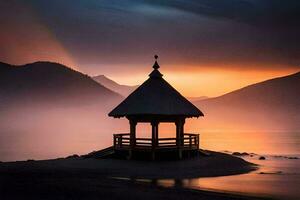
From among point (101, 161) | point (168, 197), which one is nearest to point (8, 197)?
point (168, 197)

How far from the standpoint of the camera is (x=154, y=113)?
3450cm

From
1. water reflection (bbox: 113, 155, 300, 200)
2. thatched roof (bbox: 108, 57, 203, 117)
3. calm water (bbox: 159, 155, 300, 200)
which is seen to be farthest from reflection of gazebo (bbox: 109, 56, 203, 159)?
water reflection (bbox: 113, 155, 300, 200)

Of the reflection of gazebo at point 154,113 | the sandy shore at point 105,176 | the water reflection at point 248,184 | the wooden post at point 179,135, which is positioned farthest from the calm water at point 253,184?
the reflection of gazebo at point 154,113

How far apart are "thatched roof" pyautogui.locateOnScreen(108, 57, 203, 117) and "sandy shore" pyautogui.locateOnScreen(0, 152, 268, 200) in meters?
3.25

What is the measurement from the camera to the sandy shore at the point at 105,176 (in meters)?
22.0

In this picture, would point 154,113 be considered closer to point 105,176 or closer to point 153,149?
point 153,149

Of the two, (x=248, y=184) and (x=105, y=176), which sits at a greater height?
(x=105, y=176)

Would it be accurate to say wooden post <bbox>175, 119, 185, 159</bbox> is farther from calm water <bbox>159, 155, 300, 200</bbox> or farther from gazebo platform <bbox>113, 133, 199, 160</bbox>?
calm water <bbox>159, 155, 300, 200</bbox>

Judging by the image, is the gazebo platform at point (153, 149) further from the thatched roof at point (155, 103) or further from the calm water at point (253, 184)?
the calm water at point (253, 184)

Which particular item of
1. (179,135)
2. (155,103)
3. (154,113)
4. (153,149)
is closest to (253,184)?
(153,149)

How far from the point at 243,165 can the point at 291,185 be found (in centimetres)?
794

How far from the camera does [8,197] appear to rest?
A: 20.9 m

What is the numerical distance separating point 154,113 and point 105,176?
7.60 metres

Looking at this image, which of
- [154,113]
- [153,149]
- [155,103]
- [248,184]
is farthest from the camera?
[155,103]
